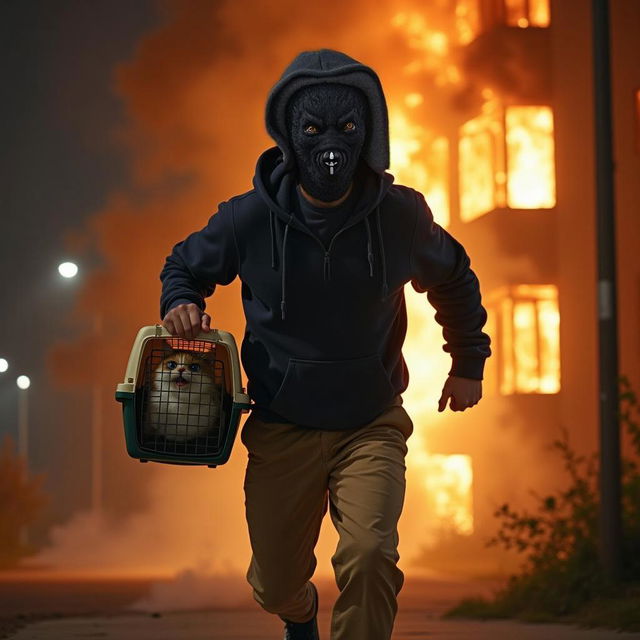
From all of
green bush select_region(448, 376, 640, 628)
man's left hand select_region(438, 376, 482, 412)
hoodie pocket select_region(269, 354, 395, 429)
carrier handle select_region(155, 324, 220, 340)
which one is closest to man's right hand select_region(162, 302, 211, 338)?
carrier handle select_region(155, 324, 220, 340)

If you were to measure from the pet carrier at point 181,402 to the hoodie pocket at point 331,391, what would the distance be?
0.51 feet

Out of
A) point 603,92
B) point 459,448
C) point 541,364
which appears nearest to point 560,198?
point 541,364

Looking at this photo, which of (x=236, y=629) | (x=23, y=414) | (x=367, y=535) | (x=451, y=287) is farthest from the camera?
(x=23, y=414)

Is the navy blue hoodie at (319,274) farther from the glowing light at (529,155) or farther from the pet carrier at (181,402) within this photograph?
the glowing light at (529,155)

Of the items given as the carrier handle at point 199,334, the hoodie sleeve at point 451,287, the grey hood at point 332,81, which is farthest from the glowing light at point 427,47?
the carrier handle at point 199,334

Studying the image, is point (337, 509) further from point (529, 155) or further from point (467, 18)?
point (467, 18)

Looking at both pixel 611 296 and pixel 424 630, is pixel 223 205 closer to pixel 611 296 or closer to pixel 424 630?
pixel 424 630

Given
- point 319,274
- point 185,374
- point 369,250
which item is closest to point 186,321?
point 185,374

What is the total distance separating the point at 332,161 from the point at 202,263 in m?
0.55

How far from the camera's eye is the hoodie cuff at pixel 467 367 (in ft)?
17.2

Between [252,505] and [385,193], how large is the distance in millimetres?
1041

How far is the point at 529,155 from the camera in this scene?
18.5 metres

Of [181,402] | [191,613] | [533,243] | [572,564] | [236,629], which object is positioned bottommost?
[191,613]

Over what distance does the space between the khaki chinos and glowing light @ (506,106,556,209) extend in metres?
13.6
